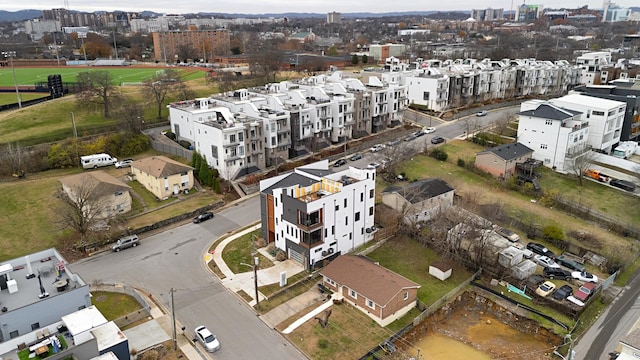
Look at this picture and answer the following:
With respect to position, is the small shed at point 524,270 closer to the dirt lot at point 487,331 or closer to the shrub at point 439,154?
the dirt lot at point 487,331

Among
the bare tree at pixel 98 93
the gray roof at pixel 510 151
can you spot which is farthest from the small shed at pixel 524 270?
the bare tree at pixel 98 93

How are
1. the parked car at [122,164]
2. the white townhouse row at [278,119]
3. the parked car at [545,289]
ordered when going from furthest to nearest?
the parked car at [122,164], the white townhouse row at [278,119], the parked car at [545,289]

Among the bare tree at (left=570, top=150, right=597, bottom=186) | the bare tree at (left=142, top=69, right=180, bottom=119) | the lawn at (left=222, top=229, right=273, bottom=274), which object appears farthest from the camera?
the bare tree at (left=142, top=69, right=180, bottom=119)

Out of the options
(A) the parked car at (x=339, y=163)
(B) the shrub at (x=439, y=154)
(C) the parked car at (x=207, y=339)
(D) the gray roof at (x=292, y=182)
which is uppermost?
(D) the gray roof at (x=292, y=182)

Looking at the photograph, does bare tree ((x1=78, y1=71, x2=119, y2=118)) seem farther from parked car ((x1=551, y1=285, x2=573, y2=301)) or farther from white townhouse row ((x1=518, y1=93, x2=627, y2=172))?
parked car ((x1=551, y1=285, x2=573, y2=301))

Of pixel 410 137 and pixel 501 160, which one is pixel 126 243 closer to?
pixel 501 160

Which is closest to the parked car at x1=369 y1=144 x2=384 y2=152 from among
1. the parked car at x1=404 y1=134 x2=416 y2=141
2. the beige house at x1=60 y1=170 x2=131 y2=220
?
the parked car at x1=404 y1=134 x2=416 y2=141

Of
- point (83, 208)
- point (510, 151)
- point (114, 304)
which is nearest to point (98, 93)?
point (83, 208)

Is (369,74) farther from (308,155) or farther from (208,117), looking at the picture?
(208,117)
